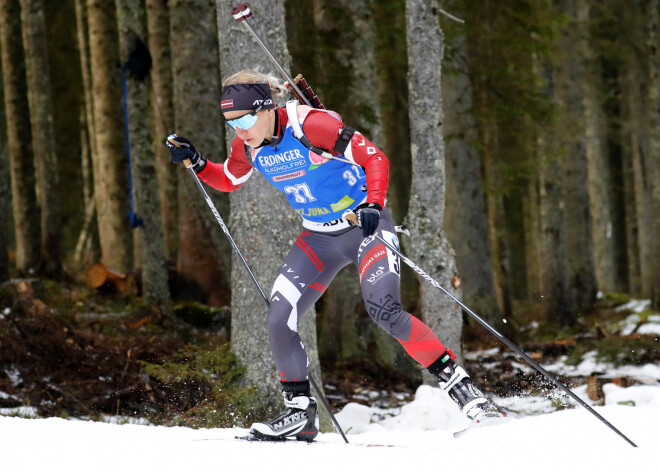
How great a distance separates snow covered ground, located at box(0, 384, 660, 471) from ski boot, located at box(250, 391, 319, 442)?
262 millimetres

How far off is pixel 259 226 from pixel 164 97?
304 inches

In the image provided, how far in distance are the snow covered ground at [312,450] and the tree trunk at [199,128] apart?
5.93 m

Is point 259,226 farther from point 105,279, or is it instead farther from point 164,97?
point 164,97

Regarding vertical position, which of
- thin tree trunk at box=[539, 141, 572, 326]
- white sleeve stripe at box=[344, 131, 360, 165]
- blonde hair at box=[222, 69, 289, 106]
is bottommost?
thin tree trunk at box=[539, 141, 572, 326]

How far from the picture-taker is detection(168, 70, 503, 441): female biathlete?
16.2ft

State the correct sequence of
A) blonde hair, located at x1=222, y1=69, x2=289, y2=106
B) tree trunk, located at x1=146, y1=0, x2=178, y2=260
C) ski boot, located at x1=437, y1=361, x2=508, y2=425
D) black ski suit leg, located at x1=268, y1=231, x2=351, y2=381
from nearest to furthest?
1. ski boot, located at x1=437, y1=361, x2=508, y2=425
2. blonde hair, located at x1=222, y1=69, x2=289, y2=106
3. black ski suit leg, located at x1=268, y1=231, x2=351, y2=381
4. tree trunk, located at x1=146, y1=0, x2=178, y2=260

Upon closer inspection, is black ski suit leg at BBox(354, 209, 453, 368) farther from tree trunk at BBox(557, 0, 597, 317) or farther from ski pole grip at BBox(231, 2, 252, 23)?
tree trunk at BBox(557, 0, 597, 317)

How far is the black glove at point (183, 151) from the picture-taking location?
558 centimetres

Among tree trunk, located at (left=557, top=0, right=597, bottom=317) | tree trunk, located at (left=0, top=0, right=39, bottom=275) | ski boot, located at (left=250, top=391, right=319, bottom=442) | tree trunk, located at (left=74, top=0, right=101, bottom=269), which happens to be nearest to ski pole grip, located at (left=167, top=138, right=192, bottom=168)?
ski boot, located at (left=250, top=391, right=319, bottom=442)

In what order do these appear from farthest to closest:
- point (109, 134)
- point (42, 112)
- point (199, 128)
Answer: point (42, 112) < point (109, 134) < point (199, 128)

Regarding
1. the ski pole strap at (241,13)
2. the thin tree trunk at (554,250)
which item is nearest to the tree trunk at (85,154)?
the thin tree trunk at (554,250)

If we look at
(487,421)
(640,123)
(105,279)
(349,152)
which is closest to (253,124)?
(349,152)

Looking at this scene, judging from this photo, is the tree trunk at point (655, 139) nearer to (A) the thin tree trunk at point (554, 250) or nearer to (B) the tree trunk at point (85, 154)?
(A) the thin tree trunk at point (554, 250)

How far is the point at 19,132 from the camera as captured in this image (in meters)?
13.4
